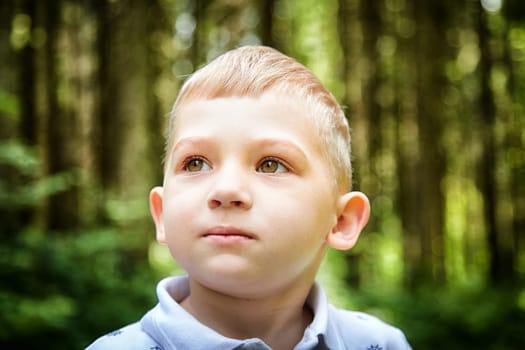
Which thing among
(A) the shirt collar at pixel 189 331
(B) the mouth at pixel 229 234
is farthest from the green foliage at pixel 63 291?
(B) the mouth at pixel 229 234

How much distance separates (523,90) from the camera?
1468 cm

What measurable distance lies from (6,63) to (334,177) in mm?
4851

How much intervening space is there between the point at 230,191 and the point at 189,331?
37 centimetres

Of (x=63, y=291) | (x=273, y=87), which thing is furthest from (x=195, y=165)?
(x=63, y=291)

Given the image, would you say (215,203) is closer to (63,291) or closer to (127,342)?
(127,342)

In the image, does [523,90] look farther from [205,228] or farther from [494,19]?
[205,228]

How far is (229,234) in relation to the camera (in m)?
1.40

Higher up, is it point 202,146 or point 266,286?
point 202,146

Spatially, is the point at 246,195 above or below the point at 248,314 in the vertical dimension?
above

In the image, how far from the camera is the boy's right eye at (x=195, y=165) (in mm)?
1502

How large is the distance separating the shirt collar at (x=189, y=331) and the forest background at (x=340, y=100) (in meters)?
3.13

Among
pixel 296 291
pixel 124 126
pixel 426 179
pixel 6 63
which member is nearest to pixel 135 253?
pixel 124 126

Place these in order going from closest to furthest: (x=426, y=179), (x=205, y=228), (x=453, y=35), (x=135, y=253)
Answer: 1. (x=205, y=228)
2. (x=135, y=253)
3. (x=426, y=179)
4. (x=453, y=35)

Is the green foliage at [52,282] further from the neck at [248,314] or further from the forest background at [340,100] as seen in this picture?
the neck at [248,314]
